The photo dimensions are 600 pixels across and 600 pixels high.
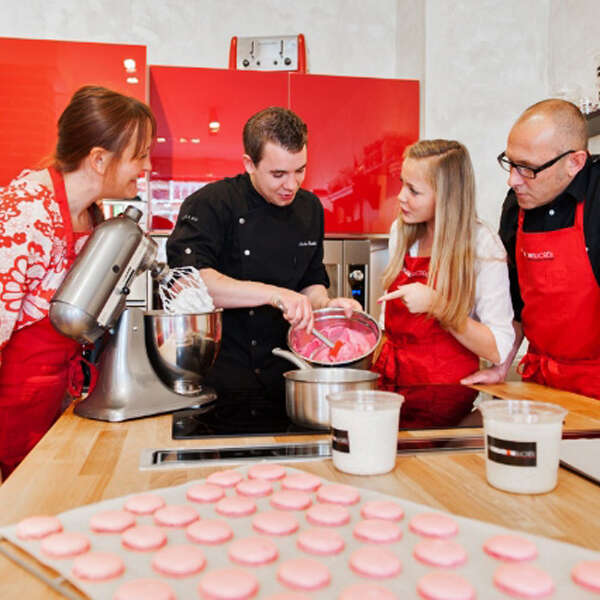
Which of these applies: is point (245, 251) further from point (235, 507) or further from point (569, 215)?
point (235, 507)

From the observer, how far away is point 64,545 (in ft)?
1.82

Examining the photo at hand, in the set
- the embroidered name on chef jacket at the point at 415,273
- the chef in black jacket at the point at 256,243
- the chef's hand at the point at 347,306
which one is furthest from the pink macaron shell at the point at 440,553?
the embroidered name on chef jacket at the point at 415,273

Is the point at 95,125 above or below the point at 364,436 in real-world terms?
above

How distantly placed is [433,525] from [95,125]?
1.11 metres

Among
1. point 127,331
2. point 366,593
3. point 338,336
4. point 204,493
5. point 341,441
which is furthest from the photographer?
point 338,336

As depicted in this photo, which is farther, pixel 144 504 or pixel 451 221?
pixel 451 221

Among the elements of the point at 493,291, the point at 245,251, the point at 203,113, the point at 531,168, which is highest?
the point at 203,113

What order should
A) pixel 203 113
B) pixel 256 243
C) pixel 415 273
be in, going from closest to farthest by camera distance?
pixel 415 273, pixel 256 243, pixel 203 113

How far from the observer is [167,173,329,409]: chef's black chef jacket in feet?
5.86

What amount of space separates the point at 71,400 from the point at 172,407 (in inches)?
17.2

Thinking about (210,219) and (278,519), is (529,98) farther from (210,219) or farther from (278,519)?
(278,519)

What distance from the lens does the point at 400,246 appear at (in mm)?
1810

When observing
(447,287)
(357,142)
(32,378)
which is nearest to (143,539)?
(32,378)

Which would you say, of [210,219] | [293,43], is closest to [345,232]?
[293,43]
